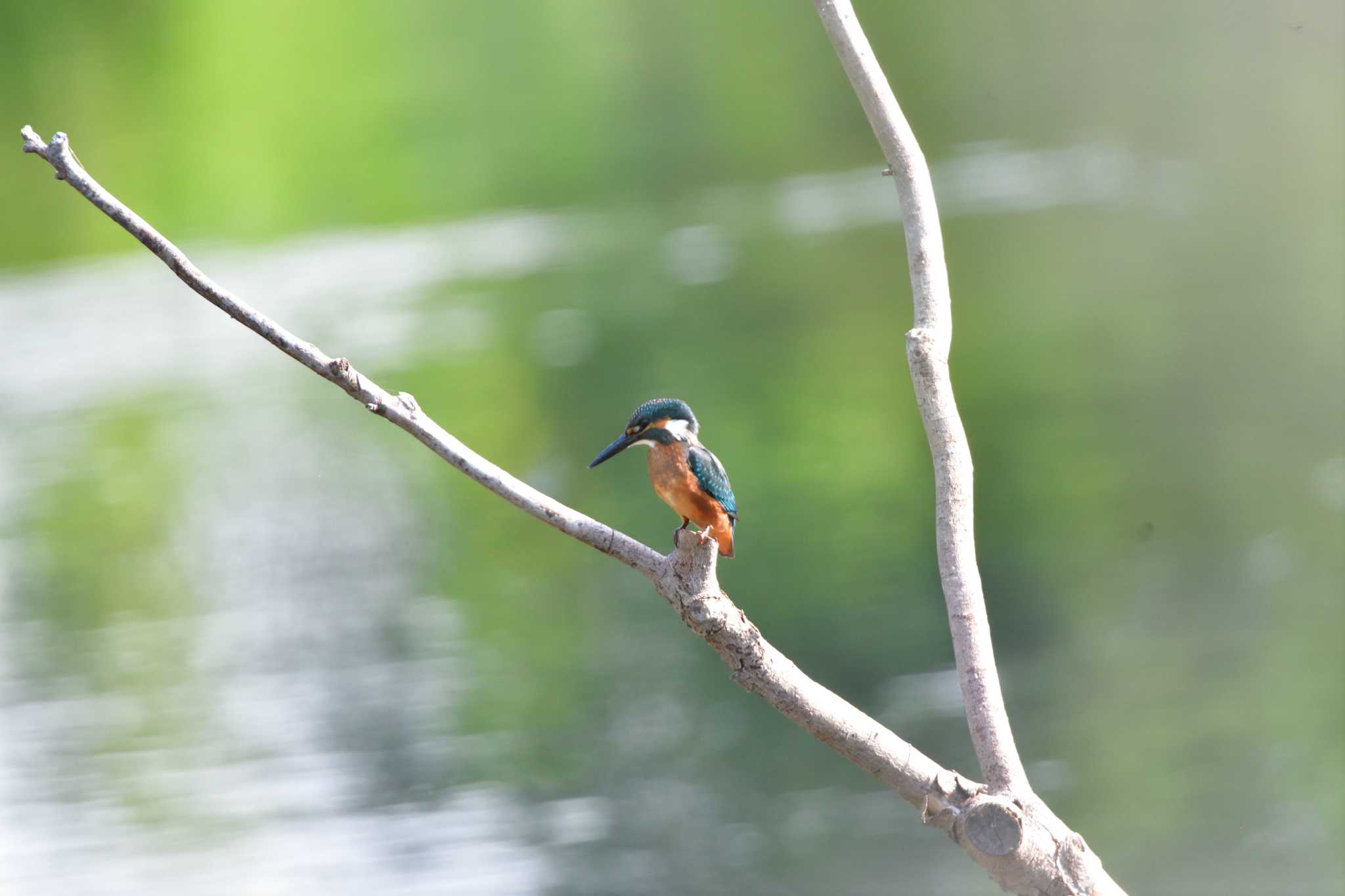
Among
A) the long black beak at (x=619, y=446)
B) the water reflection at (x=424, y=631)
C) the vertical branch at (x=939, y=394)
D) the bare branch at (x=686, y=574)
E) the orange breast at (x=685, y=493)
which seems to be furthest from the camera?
the water reflection at (x=424, y=631)

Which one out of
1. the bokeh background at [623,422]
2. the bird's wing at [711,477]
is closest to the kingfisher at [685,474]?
the bird's wing at [711,477]

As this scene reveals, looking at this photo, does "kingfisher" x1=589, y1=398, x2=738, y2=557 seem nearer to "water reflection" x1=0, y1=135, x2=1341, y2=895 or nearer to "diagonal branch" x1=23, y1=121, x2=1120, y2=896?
"diagonal branch" x1=23, y1=121, x2=1120, y2=896

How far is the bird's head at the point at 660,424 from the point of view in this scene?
1.34 m

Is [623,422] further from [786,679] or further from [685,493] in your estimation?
[786,679]

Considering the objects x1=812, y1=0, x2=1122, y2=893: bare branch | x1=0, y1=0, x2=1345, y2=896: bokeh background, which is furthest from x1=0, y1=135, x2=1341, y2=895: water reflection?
x1=812, y1=0, x2=1122, y2=893: bare branch

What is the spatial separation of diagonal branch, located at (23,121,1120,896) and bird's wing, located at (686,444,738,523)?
26cm

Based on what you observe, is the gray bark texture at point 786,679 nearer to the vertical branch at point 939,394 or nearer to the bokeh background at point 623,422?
the vertical branch at point 939,394

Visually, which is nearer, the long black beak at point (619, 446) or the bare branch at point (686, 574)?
the bare branch at point (686, 574)

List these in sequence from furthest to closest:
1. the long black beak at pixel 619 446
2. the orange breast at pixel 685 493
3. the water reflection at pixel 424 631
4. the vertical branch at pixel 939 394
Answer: the water reflection at pixel 424 631 < the long black beak at pixel 619 446 < the orange breast at pixel 685 493 < the vertical branch at pixel 939 394

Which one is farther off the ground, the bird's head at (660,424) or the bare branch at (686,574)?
the bird's head at (660,424)

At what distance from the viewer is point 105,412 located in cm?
437

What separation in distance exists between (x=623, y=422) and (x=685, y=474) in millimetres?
2611

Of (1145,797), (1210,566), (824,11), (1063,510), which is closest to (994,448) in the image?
(1063,510)

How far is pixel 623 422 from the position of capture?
3.86 metres
